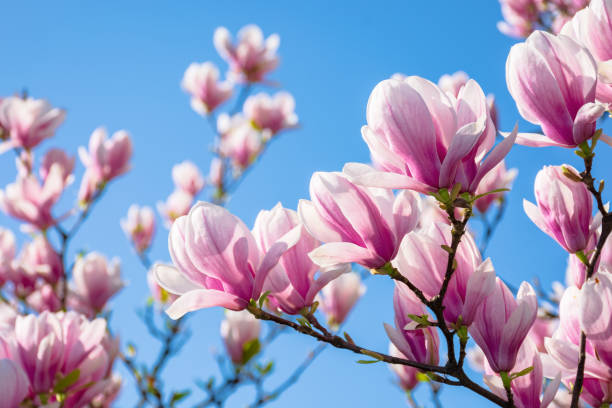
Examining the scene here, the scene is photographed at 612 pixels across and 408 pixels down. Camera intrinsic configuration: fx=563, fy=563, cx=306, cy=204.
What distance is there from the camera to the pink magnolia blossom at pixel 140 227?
3.88 m

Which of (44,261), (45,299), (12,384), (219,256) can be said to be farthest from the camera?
(45,299)

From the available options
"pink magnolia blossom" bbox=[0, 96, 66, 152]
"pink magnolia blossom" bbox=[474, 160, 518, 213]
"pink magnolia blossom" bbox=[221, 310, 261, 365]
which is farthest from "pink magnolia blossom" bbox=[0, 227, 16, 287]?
"pink magnolia blossom" bbox=[474, 160, 518, 213]

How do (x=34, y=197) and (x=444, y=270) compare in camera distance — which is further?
(x=34, y=197)

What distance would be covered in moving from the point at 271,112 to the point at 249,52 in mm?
599

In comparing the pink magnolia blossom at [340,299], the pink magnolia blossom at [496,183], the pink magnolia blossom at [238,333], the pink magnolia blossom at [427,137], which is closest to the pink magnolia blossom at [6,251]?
the pink magnolia blossom at [238,333]

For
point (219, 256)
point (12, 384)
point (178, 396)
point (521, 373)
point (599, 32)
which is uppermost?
point (599, 32)

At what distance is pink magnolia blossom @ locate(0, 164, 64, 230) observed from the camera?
2.76m

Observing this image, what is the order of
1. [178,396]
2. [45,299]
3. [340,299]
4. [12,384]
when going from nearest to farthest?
[12,384]
[178,396]
[45,299]
[340,299]

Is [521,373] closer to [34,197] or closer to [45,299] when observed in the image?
[34,197]

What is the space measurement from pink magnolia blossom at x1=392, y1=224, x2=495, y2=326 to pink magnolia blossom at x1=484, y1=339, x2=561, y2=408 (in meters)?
0.15

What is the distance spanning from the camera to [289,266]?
0.98 meters

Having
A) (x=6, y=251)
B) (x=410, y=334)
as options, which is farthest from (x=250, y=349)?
(x=410, y=334)

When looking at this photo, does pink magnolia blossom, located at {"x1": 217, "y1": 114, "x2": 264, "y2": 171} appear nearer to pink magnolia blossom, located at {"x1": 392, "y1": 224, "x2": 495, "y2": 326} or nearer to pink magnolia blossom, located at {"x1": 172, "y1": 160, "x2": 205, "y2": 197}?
pink magnolia blossom, located at {"x1": 172, "y1": 160, "x2": 205, "y2": 197}

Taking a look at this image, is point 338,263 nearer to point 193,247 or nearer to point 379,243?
point 379,243
